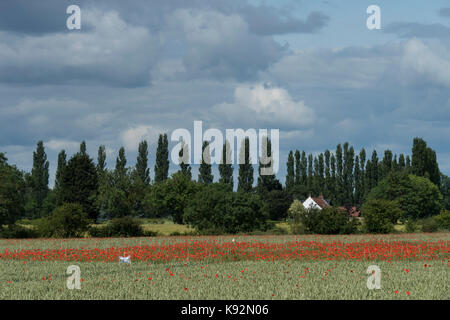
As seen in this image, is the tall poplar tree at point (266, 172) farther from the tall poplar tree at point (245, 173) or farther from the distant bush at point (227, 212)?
the distant bush at point (227, 212)

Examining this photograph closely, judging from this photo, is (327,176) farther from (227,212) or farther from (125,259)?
(125,259)

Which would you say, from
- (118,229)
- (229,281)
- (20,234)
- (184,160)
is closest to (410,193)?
(184,160)

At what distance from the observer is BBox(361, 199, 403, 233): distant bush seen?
5897cm

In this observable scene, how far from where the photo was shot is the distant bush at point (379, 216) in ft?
193

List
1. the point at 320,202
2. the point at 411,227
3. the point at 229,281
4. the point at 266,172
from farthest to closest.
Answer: the point at 266,172 → the point at 320,202 → the point at 411,227 → the point at 229,281

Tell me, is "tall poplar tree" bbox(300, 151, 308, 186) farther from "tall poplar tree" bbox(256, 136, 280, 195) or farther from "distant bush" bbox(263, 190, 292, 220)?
"distant bush" bbox(263, 190, 292, 220)

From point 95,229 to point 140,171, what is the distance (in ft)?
201

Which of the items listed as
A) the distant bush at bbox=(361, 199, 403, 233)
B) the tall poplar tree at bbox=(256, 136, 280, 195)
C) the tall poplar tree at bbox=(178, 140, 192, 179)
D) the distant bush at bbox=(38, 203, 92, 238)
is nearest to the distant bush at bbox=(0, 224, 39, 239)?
the distant bush at bbox=(38, 203, 92, 238)

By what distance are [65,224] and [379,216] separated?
104ft

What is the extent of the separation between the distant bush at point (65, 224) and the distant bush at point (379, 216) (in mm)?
28461

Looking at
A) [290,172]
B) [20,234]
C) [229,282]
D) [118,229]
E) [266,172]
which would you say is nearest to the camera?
[229,282]

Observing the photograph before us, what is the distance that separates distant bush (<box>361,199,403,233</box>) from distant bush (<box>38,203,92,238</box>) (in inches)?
1121

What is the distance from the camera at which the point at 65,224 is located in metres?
54.5
